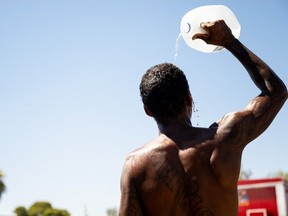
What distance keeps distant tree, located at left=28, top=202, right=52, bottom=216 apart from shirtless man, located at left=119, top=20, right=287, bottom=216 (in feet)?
160

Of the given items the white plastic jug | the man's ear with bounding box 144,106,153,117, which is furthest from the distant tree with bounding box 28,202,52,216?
the man's ear with bounding box 144,106,153,117

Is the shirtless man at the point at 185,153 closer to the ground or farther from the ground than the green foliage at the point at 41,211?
farther from the ground

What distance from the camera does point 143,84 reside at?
8.79 feet

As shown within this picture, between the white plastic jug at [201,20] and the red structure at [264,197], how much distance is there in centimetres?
1295

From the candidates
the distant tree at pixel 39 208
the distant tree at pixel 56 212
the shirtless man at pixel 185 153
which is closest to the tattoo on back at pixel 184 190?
the shirtless man at pixel 185 153

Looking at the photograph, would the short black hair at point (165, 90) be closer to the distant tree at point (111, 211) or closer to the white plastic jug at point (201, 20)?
the white plastic jug at point (201, 20)

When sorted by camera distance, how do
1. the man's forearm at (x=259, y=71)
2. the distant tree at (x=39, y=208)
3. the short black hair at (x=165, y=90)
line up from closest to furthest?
the short black hair at (x=165, y=90)
the man's forearm at (x=259, y=71)
the distant tree at (x=39, y=208)

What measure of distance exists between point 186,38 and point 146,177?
3.94 feet

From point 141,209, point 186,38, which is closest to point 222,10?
point 186,38

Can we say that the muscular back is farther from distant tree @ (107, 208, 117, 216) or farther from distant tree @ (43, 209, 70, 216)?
distant tree @ (107, 208, 117, 216)

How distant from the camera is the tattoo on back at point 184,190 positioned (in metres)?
2.51

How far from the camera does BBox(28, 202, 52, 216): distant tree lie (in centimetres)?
4902

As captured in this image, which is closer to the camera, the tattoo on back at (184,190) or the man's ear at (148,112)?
the tattoo on back at (184,190)

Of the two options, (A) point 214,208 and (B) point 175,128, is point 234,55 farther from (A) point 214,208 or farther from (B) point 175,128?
(A) point 214,208
